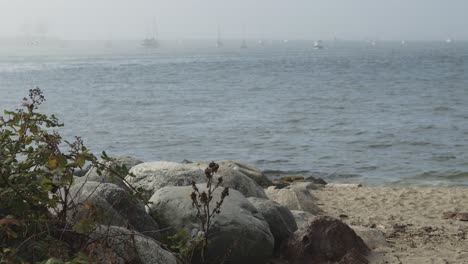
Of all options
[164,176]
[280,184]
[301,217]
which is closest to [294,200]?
[301,217]

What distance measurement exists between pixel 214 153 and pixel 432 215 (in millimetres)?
9292

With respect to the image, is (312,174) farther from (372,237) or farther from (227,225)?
(227,225)

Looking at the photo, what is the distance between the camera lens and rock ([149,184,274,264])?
6.16 meters

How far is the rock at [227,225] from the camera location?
616 cm

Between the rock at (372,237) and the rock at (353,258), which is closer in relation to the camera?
the rock at (353,258)

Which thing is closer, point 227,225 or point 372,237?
point 227,225

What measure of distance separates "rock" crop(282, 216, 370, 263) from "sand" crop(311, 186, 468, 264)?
0.45 meters

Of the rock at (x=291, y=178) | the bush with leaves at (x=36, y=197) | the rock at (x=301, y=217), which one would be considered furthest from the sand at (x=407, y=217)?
the bush with leaves at (x=36, y=197)

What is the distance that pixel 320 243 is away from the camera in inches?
283

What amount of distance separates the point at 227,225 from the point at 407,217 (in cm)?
493

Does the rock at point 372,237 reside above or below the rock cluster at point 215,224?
below

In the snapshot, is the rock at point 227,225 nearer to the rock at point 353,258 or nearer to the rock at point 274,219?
the rock at point 274,219

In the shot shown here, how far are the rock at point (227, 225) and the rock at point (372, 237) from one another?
1881 mm

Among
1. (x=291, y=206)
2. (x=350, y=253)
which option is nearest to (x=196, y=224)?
(x=350, y=253)
